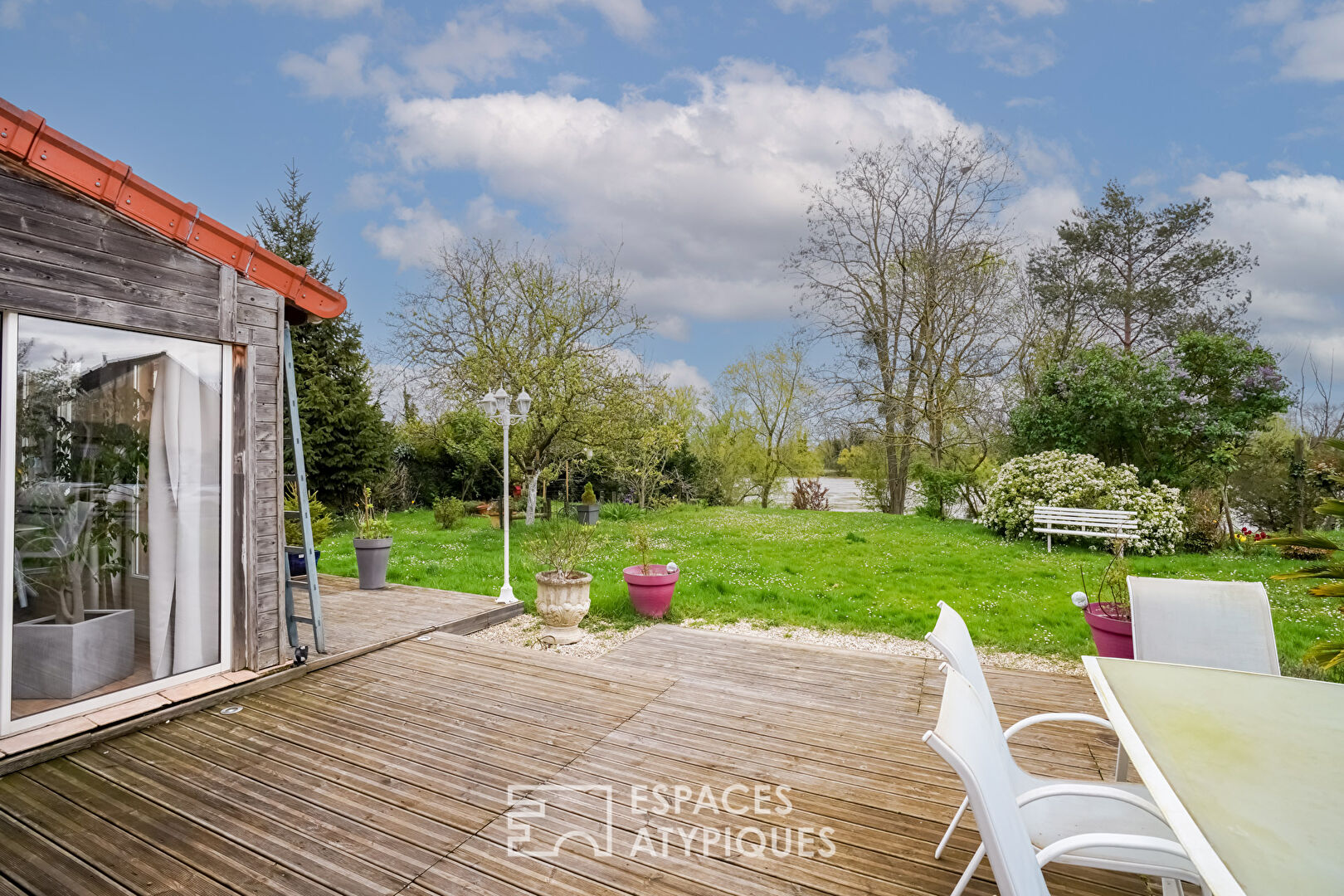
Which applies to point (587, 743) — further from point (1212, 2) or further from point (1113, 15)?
point (1212, 2)

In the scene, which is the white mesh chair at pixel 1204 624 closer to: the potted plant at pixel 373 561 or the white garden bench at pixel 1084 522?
the potted plant at pixel 373 561

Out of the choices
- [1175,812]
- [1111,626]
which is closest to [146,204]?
[1175,812]

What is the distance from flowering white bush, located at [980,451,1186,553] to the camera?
9.91 m

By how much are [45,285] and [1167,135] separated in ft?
61.0

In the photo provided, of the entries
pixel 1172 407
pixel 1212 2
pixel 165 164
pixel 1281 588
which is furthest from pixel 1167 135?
pixel 165 164

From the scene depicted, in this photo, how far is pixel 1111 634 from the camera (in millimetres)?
4184

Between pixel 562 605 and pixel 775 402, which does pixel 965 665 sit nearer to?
pixel 562 605

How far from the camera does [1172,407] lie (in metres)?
11.5

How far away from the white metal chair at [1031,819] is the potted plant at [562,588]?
417 cm

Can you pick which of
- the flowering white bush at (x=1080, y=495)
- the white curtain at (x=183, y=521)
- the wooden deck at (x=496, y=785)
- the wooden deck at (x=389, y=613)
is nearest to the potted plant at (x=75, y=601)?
the white curtain at (x=183, y=521)

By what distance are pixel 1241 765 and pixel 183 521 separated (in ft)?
15.7

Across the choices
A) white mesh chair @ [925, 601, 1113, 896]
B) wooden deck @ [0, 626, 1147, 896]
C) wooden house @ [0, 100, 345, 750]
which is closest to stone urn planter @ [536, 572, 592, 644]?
wooden deck @ [0, 626, 1147, 896]

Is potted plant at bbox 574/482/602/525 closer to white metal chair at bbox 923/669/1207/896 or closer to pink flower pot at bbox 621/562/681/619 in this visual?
pink flower pot at bbox 621/562/681/619

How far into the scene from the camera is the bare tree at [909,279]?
54.8 ft
